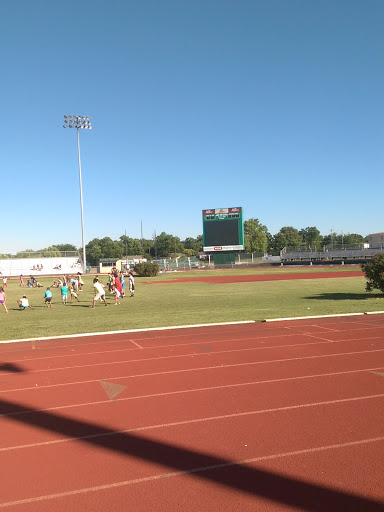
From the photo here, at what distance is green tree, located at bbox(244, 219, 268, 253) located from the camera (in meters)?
122

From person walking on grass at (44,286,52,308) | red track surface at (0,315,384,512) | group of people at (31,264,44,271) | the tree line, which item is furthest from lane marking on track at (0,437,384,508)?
the tree line

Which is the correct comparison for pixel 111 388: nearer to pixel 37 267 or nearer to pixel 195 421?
pixel 195 421

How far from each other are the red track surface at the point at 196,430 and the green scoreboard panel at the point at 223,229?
211 ft

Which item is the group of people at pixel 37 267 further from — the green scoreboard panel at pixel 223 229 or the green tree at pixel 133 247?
the green tree at pixel 133 247

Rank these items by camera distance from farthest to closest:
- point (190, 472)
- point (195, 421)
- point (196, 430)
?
point (195, 421)
point (196, 430)
point (190, 472)

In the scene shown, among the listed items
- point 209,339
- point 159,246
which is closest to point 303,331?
point 209,339

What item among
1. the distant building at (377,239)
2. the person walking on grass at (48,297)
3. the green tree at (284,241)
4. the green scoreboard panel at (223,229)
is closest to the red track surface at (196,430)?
the person walking on grass at (48,297)

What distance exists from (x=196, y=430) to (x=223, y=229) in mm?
69398

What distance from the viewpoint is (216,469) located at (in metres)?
4.42

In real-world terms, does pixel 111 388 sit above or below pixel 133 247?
below

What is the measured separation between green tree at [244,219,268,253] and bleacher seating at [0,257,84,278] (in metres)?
62.4

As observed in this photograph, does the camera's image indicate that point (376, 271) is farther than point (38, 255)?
No

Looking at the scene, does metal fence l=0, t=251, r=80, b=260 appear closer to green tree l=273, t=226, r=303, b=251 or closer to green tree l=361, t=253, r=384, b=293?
green tree l=361, t=253, r=384, b=293

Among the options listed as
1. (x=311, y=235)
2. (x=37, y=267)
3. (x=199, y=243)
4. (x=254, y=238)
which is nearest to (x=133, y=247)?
(x=199, y=243)
